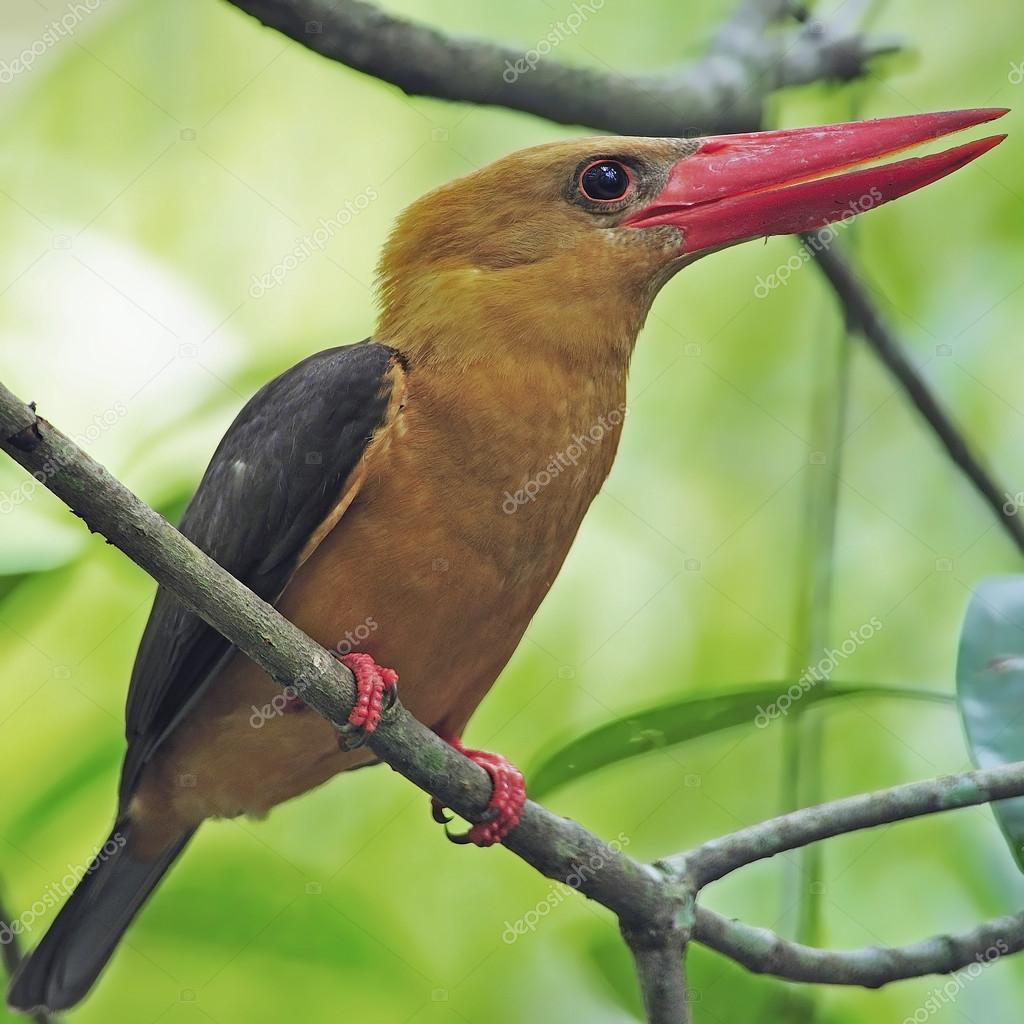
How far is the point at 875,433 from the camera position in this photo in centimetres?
535

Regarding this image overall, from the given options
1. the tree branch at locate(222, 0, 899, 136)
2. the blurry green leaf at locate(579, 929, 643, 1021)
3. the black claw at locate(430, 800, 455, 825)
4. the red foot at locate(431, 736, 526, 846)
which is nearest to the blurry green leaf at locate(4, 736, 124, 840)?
the black claw at locate(430, 800, 455, 825)

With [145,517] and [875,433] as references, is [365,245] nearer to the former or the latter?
[875,433]

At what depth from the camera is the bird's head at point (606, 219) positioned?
11.1 ft

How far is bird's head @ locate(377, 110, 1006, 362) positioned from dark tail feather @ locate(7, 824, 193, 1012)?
1830 mm

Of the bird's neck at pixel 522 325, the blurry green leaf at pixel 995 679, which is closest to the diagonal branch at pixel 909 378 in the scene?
the blurry green leaf at pixel 995 679

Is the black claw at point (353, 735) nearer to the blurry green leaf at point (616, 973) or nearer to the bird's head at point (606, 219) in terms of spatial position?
the bird's head at point (606, 219)

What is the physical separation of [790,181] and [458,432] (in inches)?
45.2

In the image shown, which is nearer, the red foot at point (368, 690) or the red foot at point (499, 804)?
the red foot at point (368, 690)

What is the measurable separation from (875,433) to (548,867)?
2.91 metres

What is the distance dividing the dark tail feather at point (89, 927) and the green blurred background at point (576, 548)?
0.17 meters

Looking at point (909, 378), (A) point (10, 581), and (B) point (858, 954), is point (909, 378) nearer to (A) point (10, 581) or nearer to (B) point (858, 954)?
(B) point (858, 954)

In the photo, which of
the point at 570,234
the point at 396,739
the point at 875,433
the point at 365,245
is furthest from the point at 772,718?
the point at 365,245

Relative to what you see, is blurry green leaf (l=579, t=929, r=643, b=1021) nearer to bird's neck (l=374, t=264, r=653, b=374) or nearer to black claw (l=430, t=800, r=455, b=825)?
black claw (l=430, t=800, r=455, b=825)

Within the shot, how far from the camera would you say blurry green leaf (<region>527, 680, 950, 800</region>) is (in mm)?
3312
